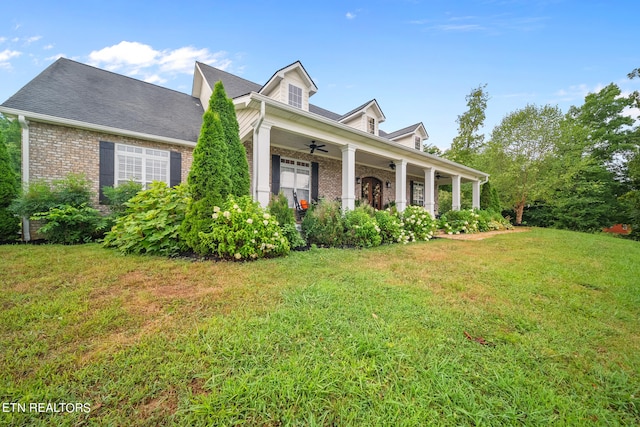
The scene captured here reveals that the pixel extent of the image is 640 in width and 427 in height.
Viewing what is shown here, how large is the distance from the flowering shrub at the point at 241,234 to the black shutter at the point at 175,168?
4001 mm

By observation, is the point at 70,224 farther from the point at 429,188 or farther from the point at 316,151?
the point at 429,188

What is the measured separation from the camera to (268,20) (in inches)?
308

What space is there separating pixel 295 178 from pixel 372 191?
458 cm

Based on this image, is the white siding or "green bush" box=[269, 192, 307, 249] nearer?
"green bush" box=[269, 192, 307, 249]

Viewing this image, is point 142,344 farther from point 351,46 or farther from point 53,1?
point 351,46

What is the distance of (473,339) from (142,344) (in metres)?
2.37

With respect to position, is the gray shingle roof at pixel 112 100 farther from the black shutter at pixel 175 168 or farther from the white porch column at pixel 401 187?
the white porch column at pixel 401 187

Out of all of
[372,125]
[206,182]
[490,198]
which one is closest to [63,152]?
[206,182]

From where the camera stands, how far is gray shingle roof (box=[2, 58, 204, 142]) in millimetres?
6031

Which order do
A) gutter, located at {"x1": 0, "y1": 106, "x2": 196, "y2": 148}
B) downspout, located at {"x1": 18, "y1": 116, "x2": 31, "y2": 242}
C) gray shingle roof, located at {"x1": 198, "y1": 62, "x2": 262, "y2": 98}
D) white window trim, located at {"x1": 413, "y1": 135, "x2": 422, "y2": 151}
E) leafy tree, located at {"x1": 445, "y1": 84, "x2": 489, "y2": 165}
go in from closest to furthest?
gutter, located at {"x1": 0, "y1": 106, "x2": 196, "y2": 148}
downspout, located at {"x1": 18, "y1": 116, "x2": 31, "y2": 242}
gray shingle roof, located at {"x1": 198, "y1": 62, "x2": 262, "y2": 98}
white window trim, located at {"x1": 413, "y1": 135, "x2": 422, "y2": 151}
leafy tree, located at {"x1": 445, "y1": 84, "x2": 489, "y2": 165}

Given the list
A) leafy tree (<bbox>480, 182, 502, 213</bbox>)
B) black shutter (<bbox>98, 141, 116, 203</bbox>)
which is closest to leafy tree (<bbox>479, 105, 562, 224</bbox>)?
leafy tree (<bbox>480, 182, 502, 213</bbox>)

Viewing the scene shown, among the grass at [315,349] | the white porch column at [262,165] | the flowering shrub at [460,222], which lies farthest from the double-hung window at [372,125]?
the grass at [315,349]

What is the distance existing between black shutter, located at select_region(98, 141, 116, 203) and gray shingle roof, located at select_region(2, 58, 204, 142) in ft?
1.93

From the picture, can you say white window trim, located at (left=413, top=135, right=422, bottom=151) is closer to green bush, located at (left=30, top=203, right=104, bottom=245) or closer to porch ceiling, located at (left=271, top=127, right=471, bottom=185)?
porch ceiling, located at (left=271, top=127, right=471, bottom=185)
